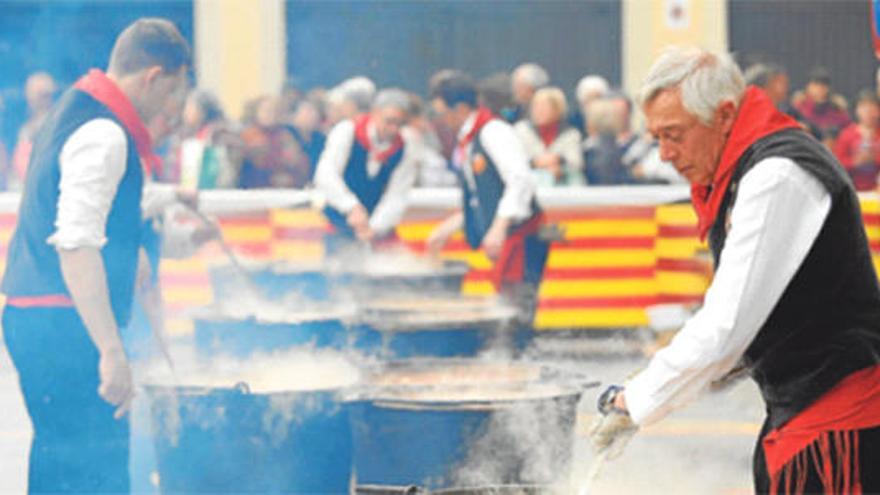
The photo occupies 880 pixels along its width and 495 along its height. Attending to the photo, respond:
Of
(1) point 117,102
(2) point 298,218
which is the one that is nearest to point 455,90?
(2) point 298,218

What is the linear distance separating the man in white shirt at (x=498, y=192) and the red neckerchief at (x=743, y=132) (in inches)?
257

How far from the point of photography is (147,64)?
20.5 feet

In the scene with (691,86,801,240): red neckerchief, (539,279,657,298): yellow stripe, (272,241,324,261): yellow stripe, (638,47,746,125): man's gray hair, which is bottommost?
(539,279,657,298): yellow stripe

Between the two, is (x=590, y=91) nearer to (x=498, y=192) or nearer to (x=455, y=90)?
(x=498, y=192)

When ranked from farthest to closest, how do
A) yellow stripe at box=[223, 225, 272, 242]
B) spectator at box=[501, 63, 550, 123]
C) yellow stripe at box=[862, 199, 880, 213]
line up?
spectator at box=[501, 63, 550, 123], yellow stripe at box=[223, 225, 272, 242], yellow stripe at box=[862, 199, 880, 213]

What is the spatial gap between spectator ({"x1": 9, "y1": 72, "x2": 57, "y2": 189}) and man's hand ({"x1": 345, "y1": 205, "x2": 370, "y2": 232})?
1.93 m

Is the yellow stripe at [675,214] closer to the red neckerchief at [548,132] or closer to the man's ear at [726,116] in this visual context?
the red neckerchief at [548,132]

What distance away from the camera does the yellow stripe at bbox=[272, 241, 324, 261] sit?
13.6 metres

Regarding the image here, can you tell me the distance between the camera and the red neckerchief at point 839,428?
13.9 feet

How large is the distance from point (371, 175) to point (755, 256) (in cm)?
787

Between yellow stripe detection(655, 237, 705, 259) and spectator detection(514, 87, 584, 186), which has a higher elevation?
spectator detection(514, 87, 584, 186)

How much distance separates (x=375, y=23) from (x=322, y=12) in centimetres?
84

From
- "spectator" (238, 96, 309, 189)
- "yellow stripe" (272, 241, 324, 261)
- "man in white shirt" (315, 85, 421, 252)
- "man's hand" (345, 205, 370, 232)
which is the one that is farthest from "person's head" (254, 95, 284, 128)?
"man's hand" (345, 205, 370, 232)

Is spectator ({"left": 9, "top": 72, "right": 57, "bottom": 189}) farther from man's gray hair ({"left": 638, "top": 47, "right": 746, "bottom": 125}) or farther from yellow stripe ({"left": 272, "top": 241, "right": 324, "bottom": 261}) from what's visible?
man's gray hair ({"left": 638, "top": 47, "right": 746, "bottom": 125})
